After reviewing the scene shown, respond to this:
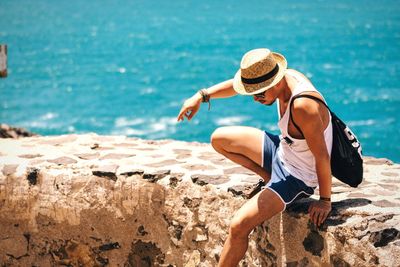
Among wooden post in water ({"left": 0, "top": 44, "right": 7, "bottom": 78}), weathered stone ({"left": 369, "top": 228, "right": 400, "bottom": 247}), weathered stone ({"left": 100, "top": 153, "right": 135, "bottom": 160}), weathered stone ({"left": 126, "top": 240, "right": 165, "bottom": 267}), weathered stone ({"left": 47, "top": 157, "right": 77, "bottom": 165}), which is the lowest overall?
weathered stone ({"left": 126, "top": 240, "right": 165, "bottom": 267})

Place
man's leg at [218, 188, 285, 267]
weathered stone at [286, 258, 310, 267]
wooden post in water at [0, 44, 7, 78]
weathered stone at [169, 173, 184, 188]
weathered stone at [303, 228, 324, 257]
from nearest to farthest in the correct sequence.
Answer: man's leg at [218, 188, 285, 267]
weathered stone at [303, 228, 324, 257]
weathered stone at [286, 258, 310, 267]
weathered stone at [169, 173, 184, 188]
wooden post in water at [0, 44, 7, 78]

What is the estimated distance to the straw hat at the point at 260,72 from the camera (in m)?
4.74

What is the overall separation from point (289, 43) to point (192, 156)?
57.3 metres

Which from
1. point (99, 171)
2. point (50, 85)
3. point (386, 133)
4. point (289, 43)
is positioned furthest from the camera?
point (289, 43)

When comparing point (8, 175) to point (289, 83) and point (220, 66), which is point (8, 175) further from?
point (220, 66)

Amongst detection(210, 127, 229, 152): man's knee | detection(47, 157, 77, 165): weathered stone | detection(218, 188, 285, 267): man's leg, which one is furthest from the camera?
detection(47, 157, 77, 165): weathered stone

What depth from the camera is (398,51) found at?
54.1m

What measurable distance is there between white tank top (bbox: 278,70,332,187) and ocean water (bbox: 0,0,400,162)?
880 inches

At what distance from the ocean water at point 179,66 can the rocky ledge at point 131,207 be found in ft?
70.5

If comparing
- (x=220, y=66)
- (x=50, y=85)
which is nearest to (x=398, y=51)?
(x=220, y=66)

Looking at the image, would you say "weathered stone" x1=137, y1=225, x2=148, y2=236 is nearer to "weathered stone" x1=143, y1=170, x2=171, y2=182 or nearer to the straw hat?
"weathered stone" x1=143, y1=170, x2=171, y2=182

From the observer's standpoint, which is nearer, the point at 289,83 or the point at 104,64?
the point at 289,83

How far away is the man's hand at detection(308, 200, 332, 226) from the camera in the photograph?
16.2ft

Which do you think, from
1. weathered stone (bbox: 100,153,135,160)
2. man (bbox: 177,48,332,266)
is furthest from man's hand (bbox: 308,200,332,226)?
weathered stone (bbox: 100,153,135,160)
